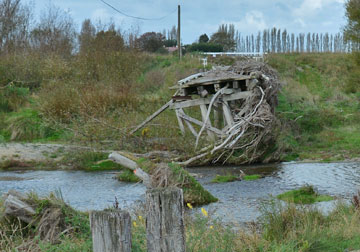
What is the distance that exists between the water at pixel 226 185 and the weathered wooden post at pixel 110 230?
593 centimetres

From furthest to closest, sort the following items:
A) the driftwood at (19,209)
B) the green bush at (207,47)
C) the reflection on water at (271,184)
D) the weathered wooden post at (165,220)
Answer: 1. the green bush at (207,47)
2. the reflection on water at (271,184)
3. the driftwood at (19,209)
4. the weathered wooden post at (165,220)

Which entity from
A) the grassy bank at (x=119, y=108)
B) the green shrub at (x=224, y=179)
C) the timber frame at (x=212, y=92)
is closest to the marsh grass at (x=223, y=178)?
the green shrub at (x=224, y=179)

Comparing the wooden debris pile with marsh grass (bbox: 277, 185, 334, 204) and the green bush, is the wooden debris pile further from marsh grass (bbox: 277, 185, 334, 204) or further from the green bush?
the green bush

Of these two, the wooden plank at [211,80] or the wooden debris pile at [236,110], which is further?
the wooden plank at [211,80]

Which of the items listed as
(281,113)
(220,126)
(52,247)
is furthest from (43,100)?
(52,247)

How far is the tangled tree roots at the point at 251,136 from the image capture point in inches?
677

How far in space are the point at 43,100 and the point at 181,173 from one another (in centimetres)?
1342

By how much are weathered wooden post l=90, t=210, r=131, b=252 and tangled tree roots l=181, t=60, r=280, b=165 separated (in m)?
12.8

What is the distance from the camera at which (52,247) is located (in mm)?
5559

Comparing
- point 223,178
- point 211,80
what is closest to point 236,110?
point 211,80

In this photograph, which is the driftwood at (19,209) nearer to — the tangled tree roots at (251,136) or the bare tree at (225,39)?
the tangled tree roots at (251,136)

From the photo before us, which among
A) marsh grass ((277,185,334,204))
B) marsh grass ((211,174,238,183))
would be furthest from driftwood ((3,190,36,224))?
marsh grass ((211,174,238,183))

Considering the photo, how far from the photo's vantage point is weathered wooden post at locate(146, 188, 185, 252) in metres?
4.03

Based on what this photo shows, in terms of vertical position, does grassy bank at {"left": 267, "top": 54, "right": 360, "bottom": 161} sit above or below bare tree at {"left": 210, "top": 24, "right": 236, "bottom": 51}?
below
